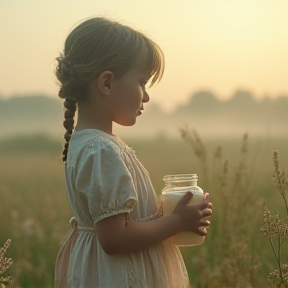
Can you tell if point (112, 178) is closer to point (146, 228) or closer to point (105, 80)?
point (146, 228)

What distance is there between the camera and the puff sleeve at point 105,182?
6.45 feet

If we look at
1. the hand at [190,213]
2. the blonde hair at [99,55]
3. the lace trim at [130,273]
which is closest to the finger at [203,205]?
the hand at [190,213]

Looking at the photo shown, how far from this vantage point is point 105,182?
1.98m

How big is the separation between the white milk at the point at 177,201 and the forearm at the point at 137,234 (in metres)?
0.04

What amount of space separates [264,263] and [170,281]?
126 centimetres

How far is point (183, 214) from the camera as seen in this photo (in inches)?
80.4

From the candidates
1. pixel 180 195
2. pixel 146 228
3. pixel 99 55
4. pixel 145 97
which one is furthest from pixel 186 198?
pixel 99 55

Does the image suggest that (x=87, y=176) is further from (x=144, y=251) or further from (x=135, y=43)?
(x=135, y=43)

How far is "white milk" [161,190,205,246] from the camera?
6.79ft

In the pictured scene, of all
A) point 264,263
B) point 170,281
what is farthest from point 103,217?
point 264,263

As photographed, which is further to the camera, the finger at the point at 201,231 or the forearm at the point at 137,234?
the finger at the point at 201,231

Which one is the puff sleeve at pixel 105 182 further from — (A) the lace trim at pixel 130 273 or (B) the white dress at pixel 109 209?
(A) the lace trim at pixel 130 273

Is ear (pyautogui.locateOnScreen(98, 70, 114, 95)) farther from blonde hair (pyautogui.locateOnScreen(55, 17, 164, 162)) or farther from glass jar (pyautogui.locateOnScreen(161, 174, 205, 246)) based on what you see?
glass jar (pyautogui.locateOnScreen(161, 174, 205, 246))

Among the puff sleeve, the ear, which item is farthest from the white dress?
the ear
